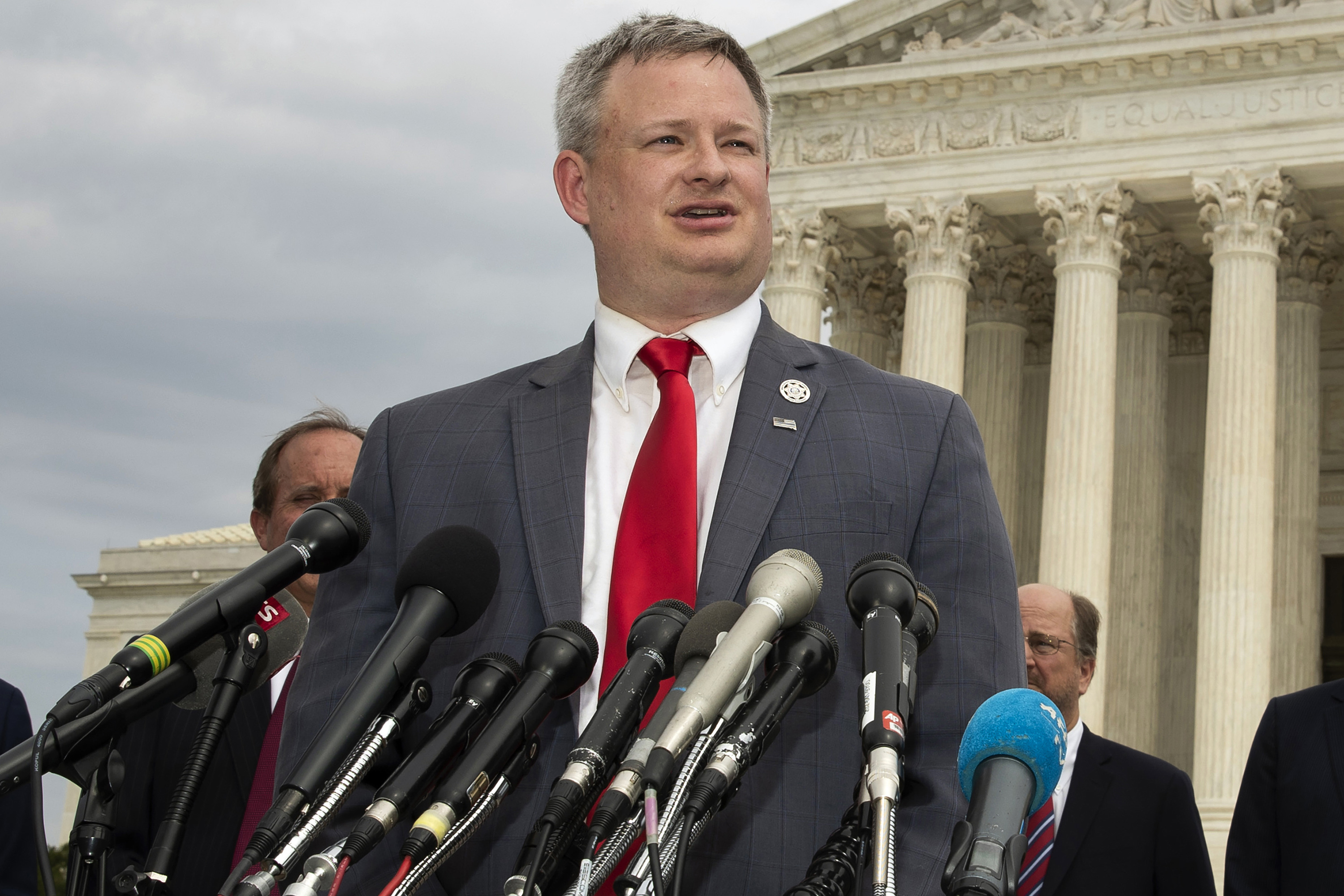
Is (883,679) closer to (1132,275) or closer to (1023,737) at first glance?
(1023,737)

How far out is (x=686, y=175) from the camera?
407 centimetres

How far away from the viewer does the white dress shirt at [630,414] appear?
3.98 metres

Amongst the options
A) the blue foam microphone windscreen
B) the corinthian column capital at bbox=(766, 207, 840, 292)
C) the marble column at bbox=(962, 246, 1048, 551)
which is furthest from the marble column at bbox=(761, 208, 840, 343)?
the blue foam microphone windscreen

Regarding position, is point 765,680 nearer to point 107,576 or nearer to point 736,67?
point 736,67

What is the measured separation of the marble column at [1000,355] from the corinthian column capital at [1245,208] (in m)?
4.77

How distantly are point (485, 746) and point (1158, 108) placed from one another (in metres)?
25.9

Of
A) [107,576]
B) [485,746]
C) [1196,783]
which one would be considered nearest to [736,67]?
[485,746]

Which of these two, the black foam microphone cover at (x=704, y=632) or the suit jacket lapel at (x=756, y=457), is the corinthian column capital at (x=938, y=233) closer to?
the suit jacket lapel at (x=756, y=457)

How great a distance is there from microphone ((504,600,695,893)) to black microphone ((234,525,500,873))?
37cm

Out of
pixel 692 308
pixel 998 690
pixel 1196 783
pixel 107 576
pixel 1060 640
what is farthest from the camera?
pixel 107 576

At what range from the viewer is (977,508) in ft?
12.9

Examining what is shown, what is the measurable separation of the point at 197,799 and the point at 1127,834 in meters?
3.83

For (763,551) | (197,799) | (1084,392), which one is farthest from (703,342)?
(1084,392)

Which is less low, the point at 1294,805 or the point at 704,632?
the point at 1294,805
